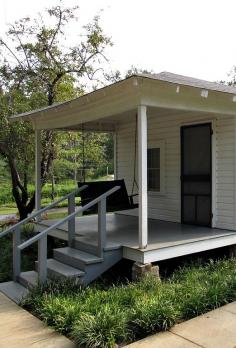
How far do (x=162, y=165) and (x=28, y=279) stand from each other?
12.5 ft

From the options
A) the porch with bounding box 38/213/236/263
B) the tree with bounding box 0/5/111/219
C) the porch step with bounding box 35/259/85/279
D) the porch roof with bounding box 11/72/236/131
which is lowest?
the porch step with bounding box 35/259/85/279

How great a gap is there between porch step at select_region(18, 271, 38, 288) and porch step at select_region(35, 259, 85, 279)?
0.23 meters

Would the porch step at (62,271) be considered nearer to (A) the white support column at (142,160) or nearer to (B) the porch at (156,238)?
(B) the porch at (156,238)

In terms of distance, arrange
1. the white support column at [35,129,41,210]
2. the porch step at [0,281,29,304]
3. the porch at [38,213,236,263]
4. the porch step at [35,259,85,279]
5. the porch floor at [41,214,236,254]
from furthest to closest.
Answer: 1. the white support column at [35,129,41,210]
2. the porch floor at [41,214,236,254]
3. the porch at [38,213,236,263]
4. the porch step at [35,259,85,279]
5. the porch step at [0,281,29,304]

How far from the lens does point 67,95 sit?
10883 mm

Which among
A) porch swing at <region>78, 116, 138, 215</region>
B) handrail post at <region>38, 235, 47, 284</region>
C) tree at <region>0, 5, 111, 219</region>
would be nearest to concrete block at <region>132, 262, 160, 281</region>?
handrail post at <region>38, 235, 47, 284</region>

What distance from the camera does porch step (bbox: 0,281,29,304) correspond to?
4848mm

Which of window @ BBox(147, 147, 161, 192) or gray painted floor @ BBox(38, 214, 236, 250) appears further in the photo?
window @ BBox(147, 147, 161, 192)

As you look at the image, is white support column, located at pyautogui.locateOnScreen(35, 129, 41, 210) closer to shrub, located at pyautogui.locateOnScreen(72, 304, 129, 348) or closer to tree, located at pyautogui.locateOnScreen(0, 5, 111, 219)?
tree, located at pyautogui.locateOnScreen(0, 5, 111, 219)

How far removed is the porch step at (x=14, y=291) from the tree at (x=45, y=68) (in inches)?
208

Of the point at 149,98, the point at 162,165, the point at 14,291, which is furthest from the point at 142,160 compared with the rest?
the point at 162,165

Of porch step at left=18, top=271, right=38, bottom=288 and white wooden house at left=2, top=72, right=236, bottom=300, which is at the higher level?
white wooden house at left=2, top=72, right=236, bottom=300

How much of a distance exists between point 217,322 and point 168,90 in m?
3.06

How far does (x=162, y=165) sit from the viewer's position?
26.1ft
